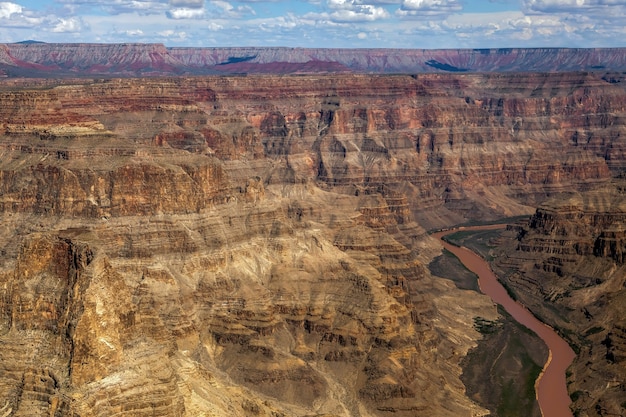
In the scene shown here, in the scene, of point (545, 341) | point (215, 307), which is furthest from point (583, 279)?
point (215, 307)

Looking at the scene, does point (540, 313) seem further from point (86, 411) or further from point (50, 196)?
point (86, 411)

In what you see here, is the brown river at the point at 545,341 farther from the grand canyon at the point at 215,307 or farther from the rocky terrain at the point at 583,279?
the grand canyon at the point at 215,307

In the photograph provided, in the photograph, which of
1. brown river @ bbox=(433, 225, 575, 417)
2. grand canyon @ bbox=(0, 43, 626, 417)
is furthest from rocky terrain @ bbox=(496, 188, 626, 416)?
brown river @ bbox=(433, 225, 575, 417)

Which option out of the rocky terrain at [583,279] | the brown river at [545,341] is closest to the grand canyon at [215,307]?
the rocky terrain at [583,279]

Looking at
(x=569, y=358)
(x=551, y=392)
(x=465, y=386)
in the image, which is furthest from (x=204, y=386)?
(x=569, y=358)

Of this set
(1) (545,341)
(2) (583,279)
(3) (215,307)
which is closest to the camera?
(3) (215,307)

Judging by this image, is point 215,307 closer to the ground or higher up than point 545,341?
higher up

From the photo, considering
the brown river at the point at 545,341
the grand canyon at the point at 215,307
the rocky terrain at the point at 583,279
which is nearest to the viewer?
the grand canyon at the point at 215,307

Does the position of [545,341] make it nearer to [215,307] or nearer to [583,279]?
[583,279]
